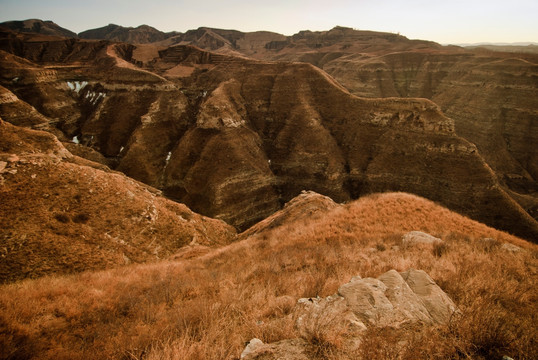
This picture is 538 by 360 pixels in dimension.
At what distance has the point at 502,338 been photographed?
3.69 meters

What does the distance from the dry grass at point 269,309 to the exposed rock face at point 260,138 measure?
36.1 m

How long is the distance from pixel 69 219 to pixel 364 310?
861 inches

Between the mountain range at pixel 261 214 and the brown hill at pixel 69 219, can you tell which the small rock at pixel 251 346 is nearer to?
the mountain range at pixel 261 214

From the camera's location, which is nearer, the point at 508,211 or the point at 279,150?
the point at 508,211

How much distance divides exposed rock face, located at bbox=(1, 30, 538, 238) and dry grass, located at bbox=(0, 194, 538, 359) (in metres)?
36.1

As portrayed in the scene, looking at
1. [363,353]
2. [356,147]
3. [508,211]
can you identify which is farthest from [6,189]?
[508,211]

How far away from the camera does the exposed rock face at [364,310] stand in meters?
3.95

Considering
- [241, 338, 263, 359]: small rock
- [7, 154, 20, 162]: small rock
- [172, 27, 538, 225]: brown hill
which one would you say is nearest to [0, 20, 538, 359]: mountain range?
[241, 338, 263, 359]: small rock

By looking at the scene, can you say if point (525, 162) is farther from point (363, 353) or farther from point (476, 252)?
point (363, 353)

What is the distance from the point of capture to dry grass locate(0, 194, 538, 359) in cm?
386

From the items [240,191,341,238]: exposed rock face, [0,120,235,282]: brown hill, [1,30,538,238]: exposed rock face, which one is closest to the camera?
[0,120,235,282]: brown hill

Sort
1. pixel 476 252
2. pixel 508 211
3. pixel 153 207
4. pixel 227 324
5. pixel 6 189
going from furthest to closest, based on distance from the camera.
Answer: pixel 508 211 < pixel 153 207 < pixel 6 189 < pixel 476 252 < pixel 227 324

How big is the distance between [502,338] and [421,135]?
50562 mm

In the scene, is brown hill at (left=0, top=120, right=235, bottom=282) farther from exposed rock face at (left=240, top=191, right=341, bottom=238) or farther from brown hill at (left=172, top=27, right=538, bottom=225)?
brown hill at (left=172, top=27, right=538, bottom=225)
